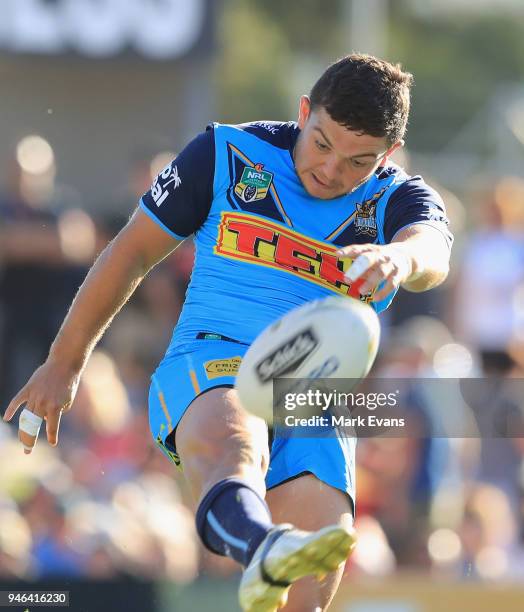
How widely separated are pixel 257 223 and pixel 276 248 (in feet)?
0.40

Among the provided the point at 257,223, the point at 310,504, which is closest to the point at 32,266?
the point at 257,223

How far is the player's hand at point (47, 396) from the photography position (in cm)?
536

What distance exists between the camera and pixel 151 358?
939 centimetres

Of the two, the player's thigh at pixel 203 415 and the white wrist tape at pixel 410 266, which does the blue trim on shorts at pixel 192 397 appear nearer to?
the player's thigh at pixel 203 415

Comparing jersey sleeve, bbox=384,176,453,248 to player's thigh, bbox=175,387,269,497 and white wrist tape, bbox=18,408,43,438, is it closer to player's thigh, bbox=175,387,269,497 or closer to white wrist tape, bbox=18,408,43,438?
player's thigh, bbox=175,387,269,497

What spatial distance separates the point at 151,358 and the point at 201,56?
11.4 ft

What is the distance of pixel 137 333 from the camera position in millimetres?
9523

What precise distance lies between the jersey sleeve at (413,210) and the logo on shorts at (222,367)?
0.80m

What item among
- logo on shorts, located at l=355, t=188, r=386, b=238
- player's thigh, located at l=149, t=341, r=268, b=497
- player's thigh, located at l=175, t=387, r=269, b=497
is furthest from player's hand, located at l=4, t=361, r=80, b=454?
logo on shorts, located at l=355, t=188, r=386, b=238

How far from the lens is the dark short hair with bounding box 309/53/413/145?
16.3 feet

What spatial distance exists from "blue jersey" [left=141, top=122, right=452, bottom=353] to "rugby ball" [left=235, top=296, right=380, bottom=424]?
0.58 m

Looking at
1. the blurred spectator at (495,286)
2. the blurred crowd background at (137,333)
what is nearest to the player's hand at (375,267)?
the blurred crowd background at (137,333)

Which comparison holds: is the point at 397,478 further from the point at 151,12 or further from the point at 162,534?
the point at 151,12

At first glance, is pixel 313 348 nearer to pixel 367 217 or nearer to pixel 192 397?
pixel 192 397
